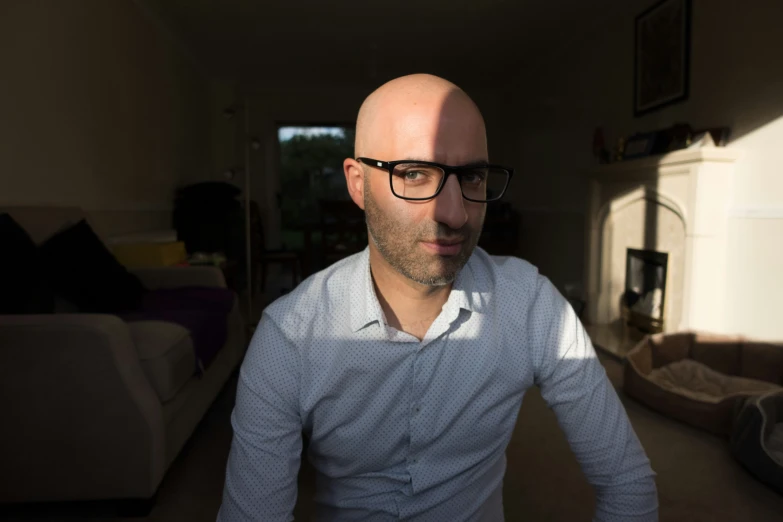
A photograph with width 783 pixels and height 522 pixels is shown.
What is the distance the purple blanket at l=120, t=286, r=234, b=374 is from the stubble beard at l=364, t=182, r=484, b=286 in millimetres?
1485

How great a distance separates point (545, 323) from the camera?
2.92 ft

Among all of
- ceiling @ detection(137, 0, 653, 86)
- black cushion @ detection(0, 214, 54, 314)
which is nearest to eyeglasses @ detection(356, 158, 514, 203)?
black cushion @ detection(0, 214, 54, 314)

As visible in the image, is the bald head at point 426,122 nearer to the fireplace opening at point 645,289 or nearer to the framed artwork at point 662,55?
the fireplace opening at point 645,289

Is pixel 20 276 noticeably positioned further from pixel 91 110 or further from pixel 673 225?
pixel 673 225

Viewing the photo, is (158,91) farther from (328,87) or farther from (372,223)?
(372,223)

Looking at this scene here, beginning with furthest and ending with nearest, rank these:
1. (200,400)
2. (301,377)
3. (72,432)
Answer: (200,400)
(72,432)
(301,377)

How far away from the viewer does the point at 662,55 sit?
3.66 m

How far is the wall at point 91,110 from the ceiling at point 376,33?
0.50 m

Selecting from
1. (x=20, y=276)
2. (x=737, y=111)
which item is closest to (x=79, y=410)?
(x=20, y=276)

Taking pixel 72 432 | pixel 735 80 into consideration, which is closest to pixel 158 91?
pixel 72 432

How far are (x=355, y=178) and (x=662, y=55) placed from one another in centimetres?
360

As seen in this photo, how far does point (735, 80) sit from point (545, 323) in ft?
A: 9.65

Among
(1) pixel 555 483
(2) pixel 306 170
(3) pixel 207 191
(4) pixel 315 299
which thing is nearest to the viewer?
(4) pixel 315 299

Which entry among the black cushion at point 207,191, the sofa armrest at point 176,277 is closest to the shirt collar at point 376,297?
the sofa armrest at point 176,277
